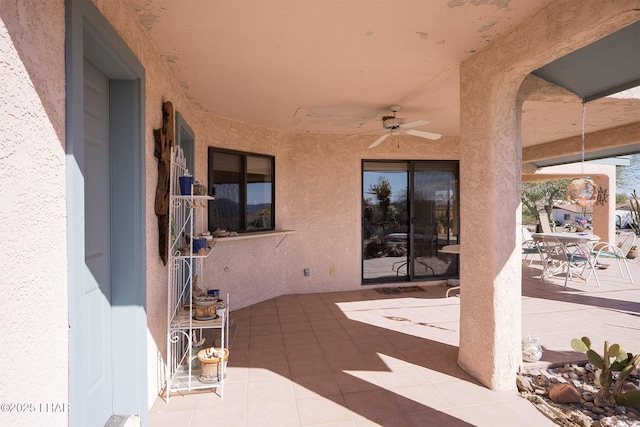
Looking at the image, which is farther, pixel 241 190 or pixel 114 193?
pixel 241 190

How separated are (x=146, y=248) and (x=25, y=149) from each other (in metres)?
1.22

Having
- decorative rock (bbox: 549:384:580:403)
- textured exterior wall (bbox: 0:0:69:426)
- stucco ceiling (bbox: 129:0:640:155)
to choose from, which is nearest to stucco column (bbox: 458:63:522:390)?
decorative rock (bbox: 549:384:580:403)

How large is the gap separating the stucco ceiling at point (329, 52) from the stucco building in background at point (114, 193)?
169mm

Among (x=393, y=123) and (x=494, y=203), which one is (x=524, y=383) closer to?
(x=494, y=203)

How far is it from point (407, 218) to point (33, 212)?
546cm

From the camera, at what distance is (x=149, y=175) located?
224 centimetres

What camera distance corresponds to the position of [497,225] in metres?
2.51

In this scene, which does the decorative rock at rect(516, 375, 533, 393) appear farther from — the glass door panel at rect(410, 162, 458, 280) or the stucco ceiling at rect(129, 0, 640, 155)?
the glass door panel at rect(410, 162, 458, 280)

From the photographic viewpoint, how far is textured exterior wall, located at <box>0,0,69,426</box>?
37.1 inches

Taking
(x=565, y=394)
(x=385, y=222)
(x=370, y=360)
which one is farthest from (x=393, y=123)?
(x=565, y=394)

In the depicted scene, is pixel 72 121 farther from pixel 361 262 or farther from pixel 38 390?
pixel 361 262

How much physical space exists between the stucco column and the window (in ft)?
10.0

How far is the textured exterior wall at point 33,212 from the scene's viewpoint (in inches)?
37.1

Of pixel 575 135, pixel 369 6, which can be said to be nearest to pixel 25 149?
pixel 369 6
